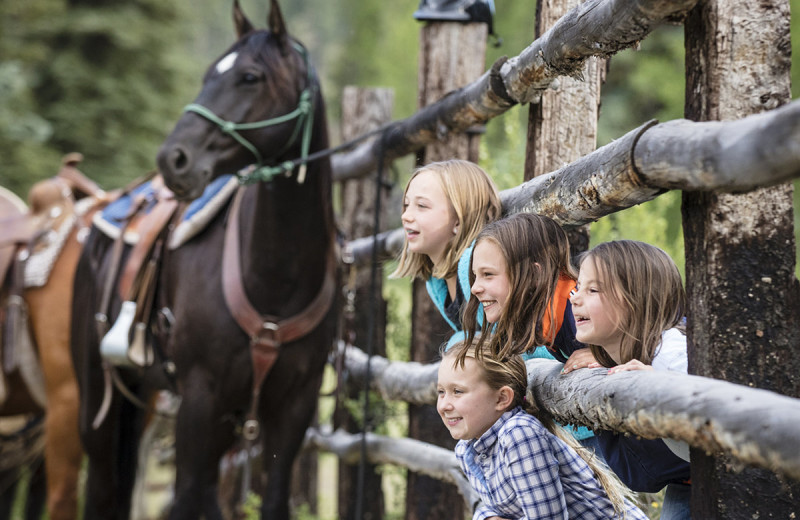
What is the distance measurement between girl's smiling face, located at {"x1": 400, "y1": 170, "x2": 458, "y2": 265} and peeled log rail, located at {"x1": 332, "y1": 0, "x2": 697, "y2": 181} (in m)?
0.45

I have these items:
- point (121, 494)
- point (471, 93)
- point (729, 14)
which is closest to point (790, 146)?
point (729, 14)

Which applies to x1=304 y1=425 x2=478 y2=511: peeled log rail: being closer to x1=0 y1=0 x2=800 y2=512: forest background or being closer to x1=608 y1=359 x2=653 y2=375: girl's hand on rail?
x1=608 y1=359 x2=653 y2=375: girl's hand on rail

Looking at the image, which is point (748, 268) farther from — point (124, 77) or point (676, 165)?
point (124, 77)

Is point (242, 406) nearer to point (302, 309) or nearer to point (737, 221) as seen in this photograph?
point (302, 309)

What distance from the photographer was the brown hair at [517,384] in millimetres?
2085

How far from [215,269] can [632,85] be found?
10.8 m

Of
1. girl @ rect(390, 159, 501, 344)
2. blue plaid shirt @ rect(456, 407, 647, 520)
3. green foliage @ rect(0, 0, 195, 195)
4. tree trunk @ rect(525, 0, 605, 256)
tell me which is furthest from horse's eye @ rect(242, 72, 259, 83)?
green foliage @ rect(0, 0, 195, 195)

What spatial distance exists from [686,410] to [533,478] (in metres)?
0.57

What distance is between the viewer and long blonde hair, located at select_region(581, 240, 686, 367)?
205 cm

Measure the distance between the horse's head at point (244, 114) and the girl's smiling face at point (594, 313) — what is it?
234 cm

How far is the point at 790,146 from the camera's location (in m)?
1.27

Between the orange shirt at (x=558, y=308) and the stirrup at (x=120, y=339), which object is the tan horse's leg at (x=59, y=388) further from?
the orange shirt at (x=558, y=308)

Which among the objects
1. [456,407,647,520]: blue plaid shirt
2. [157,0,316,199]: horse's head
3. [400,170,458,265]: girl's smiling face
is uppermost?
[157,0,316,199]: horse's head

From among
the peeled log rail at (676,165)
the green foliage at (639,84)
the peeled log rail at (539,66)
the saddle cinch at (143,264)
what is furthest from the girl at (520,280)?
the green foliage at (639,84)
